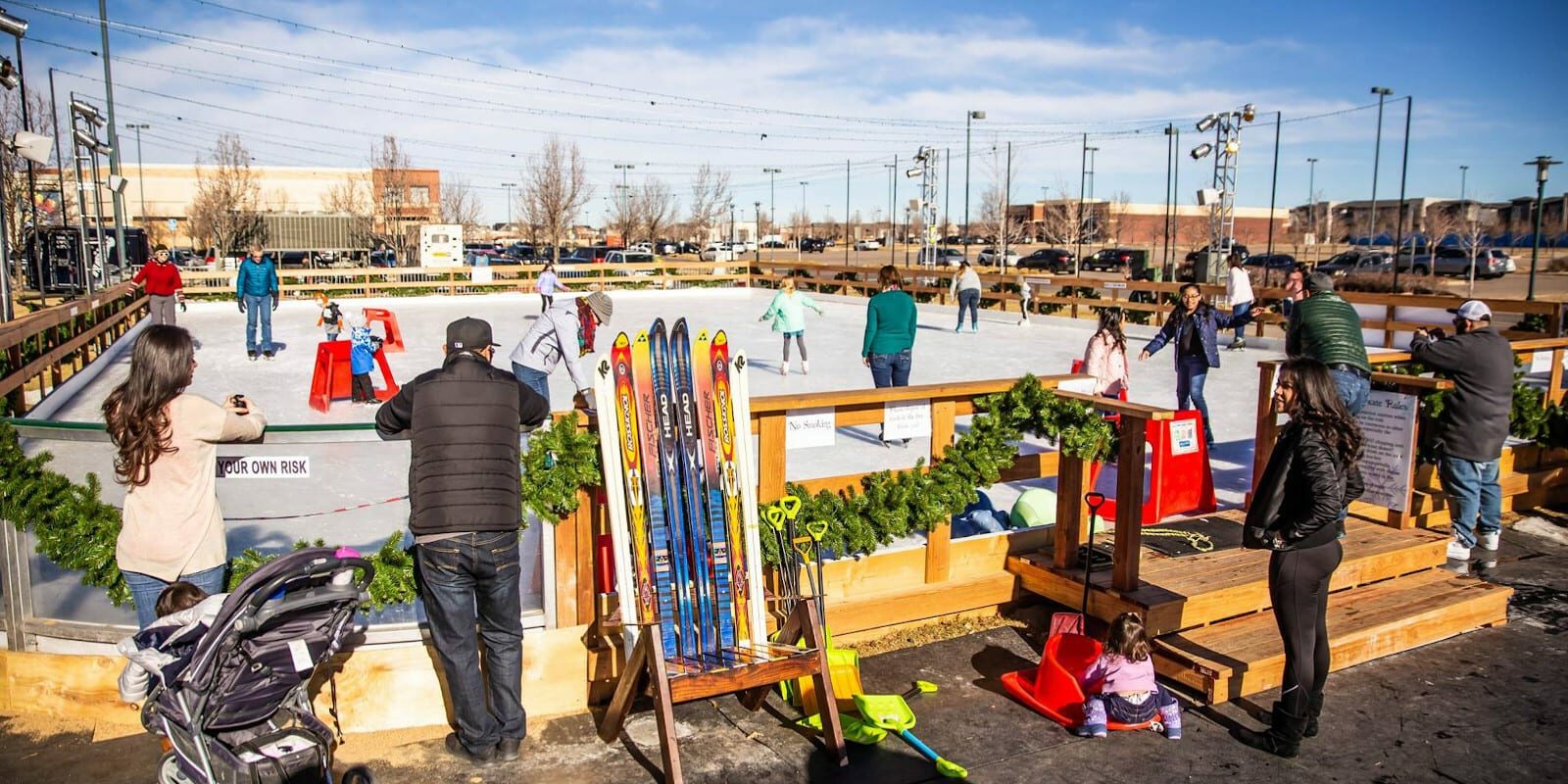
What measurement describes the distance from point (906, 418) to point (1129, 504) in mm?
1124

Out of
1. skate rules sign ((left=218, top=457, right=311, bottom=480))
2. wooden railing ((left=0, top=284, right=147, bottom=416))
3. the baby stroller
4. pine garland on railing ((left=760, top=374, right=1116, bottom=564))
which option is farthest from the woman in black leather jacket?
wooden railing ((left=0, top=284, right=147, bottom=416))

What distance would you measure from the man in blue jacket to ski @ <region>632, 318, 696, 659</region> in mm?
13439

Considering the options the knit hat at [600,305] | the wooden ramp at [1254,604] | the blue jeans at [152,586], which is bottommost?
the wooden ramp at [1254,604]

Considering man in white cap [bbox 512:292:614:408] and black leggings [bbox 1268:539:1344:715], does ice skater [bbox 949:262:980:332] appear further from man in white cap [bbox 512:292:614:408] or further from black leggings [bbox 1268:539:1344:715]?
black leggings [bbox 1268:539:1344:715]

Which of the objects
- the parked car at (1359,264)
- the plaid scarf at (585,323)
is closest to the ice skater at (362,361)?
the plaid scarf at (585,323)

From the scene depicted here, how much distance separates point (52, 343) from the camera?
12.2 meters

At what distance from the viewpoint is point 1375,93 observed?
37.8 metres

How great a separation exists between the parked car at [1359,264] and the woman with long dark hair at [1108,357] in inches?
1370

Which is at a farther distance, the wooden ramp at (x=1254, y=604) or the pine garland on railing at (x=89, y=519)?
the wooden ramp at (x=1254, y=604)

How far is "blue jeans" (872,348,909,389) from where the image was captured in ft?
31.4

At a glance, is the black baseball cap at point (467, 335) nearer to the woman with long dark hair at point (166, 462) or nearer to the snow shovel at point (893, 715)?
the woman with long dark hair at point (166, 462)

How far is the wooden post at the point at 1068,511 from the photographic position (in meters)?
5.41

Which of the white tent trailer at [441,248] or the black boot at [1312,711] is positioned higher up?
the white tent trailer at [441,248]

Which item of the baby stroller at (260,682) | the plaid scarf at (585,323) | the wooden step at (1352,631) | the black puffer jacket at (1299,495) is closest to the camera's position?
the baby stroller at (260,682)
